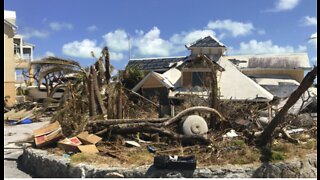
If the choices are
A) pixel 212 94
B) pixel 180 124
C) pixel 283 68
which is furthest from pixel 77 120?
pixel 283 68

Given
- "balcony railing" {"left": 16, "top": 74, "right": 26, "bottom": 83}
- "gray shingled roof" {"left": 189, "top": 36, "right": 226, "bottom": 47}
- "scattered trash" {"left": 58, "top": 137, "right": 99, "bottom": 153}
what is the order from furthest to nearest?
"balcony railing" {"left": 16, "top": 74, "right": 26, "bottom": 83}
"gray shingled roof" {"left": 189, "top": 36, "right": 226, "bottom": 47}
"scattered trash" {"left": 58, "top": 137, "right": 99, "bottom": 153}

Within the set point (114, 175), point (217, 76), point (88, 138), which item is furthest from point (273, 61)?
point (114, 175)

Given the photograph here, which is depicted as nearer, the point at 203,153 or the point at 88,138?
the point at 203,153

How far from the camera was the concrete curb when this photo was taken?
21.8 feet

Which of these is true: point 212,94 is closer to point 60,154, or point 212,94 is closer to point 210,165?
point 210,165

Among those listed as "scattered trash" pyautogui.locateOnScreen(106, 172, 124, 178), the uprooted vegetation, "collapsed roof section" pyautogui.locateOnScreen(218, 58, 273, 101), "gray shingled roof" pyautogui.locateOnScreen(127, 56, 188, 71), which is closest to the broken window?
"collapsed roof section" pyautogui.locateOnScreen(218, 58, 273, 101)

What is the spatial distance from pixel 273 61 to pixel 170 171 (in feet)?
70.5

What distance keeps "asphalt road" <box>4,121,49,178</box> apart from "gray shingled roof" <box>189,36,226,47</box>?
8588 millimetres

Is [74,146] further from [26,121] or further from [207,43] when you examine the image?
[207,43]

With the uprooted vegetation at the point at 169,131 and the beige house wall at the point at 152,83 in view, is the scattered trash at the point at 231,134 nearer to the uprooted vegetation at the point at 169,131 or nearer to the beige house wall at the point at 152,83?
the uprooted vegetation at the point at 169,131

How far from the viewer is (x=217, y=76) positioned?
15531 millimetres

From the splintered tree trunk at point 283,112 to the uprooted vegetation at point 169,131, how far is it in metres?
0.10

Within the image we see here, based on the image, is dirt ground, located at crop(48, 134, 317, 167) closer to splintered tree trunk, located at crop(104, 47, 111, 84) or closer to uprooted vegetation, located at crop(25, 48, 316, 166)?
uprooted vegetation, located at crop(25, 48, 316, 166)

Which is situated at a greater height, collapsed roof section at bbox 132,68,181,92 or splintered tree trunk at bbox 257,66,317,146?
collapsed roof section at bbox 132,68,181,92
